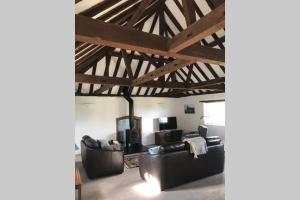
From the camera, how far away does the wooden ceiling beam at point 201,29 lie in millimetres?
1706

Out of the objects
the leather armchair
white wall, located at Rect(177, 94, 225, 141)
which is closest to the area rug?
the leather armchair

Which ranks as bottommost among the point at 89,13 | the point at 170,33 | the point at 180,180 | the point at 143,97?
the point at 180,180

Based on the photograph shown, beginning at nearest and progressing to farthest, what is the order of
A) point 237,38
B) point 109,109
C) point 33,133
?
point 33,133 → point 237,38 → point 109,109

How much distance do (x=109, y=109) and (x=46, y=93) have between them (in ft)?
26.4

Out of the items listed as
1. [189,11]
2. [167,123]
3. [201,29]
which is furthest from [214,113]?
[201,29]

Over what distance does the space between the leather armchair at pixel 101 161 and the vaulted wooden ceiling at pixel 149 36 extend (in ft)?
6.18

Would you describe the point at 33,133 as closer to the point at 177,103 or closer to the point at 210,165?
the point at 210,165

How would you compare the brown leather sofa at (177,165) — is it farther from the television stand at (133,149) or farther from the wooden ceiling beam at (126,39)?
the television stand at (133,149)

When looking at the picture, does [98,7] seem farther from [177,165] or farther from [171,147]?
[177,165]

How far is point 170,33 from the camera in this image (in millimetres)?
5816

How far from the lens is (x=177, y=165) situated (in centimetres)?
390

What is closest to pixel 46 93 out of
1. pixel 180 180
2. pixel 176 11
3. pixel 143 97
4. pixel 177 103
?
pixel 180 180

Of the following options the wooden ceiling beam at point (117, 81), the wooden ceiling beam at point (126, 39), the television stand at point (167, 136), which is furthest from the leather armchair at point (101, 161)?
the television stand at point (167, 136)

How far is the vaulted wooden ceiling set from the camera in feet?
6.31
